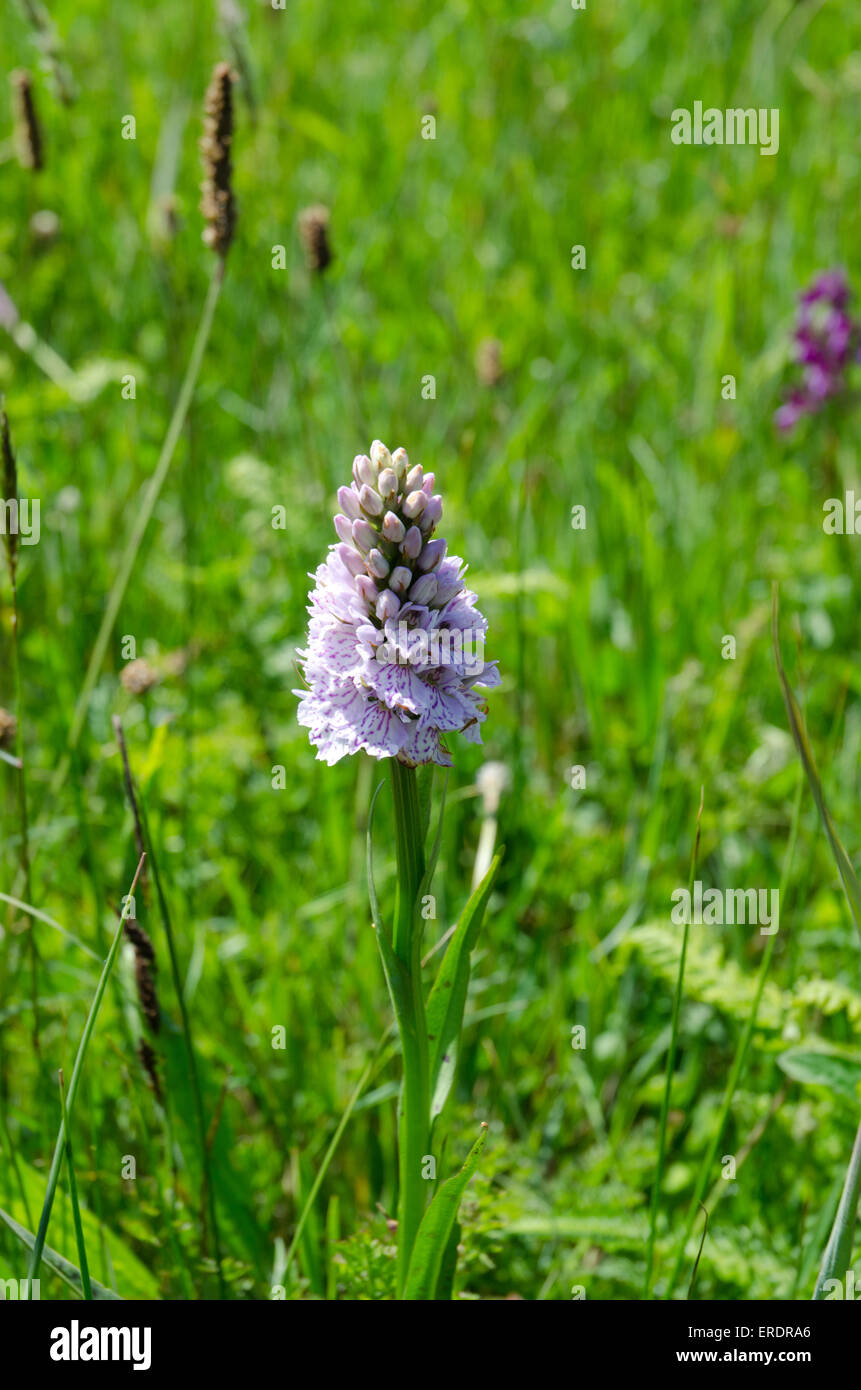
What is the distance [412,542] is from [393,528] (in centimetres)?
3

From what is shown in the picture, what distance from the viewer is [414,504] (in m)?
1.37

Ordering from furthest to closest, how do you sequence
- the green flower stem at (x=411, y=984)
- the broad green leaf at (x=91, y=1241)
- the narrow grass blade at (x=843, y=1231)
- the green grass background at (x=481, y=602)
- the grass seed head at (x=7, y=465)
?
the green grass background at (x=481, y=602)
the broad green leaf at (x=91, y=1241)
the grass seed head at (x=7, y=465)
the green flower stem at (x=411, y=984)
the narrow grass blade at (x=843, y=1231)

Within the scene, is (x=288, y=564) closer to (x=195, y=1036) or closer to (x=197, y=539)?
(x=197, y=539)

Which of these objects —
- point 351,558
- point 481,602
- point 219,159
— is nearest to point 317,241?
point 219,159

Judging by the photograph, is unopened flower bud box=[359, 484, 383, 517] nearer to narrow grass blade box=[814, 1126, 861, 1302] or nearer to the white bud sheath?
the white bud sheath

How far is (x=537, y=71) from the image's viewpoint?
5719 millimetres

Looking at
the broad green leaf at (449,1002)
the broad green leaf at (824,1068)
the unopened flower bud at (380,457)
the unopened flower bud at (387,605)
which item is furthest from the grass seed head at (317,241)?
the broad green leaf at (824,1068)

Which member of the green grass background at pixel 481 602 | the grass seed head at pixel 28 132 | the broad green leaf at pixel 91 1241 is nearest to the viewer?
the broad green leaf at pixel 91 1241

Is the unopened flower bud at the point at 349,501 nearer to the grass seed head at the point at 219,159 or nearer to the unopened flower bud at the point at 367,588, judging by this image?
the unopened flower bud at the point at 367,588

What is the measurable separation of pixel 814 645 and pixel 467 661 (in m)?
2.43

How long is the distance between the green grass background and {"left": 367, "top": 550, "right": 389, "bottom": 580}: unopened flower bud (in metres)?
0.63

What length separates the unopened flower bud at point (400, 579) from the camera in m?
1.38
